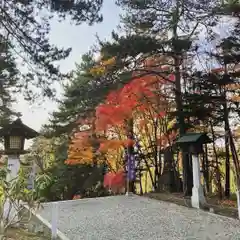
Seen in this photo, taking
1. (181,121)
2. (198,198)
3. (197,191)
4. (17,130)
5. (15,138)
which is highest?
(181,121)

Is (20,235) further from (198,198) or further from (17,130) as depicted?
(198,198)

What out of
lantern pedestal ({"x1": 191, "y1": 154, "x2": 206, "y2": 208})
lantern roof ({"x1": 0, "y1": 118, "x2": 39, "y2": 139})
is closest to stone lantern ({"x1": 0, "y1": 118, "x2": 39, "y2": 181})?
lantern roof ({"x1": 0, "y1": 118, "x2": 39, "y2": 139})

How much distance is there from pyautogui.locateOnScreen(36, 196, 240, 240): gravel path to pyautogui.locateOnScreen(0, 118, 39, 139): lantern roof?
200 centimetres

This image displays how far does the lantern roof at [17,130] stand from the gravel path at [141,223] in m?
2.00

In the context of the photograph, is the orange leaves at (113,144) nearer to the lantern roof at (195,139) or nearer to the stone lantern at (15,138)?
the lantern roof at (195,139)

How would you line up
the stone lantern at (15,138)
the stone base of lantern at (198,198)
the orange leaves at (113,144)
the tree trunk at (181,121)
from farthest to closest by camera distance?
1. the orange leaves at (113,144)
2. the tree trunk at (181,121)
3. the stone base of lantern at (198,198)
4. the stone lantern at (15,138)

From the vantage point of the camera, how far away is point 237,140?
1088 centimetres

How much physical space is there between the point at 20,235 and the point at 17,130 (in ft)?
7.30

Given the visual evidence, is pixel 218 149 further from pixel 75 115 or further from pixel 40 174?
pixel 40 174

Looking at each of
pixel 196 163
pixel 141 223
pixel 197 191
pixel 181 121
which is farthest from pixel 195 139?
pixel 141 223

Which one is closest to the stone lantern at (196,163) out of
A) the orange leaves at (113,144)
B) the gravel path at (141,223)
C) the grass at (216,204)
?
the grass at (216,204)

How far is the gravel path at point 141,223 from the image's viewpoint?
17.4 feet

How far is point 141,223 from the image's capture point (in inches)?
249

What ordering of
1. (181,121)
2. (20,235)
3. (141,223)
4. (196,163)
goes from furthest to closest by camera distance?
(181,121), (196,163), (141,223), (20,235)
